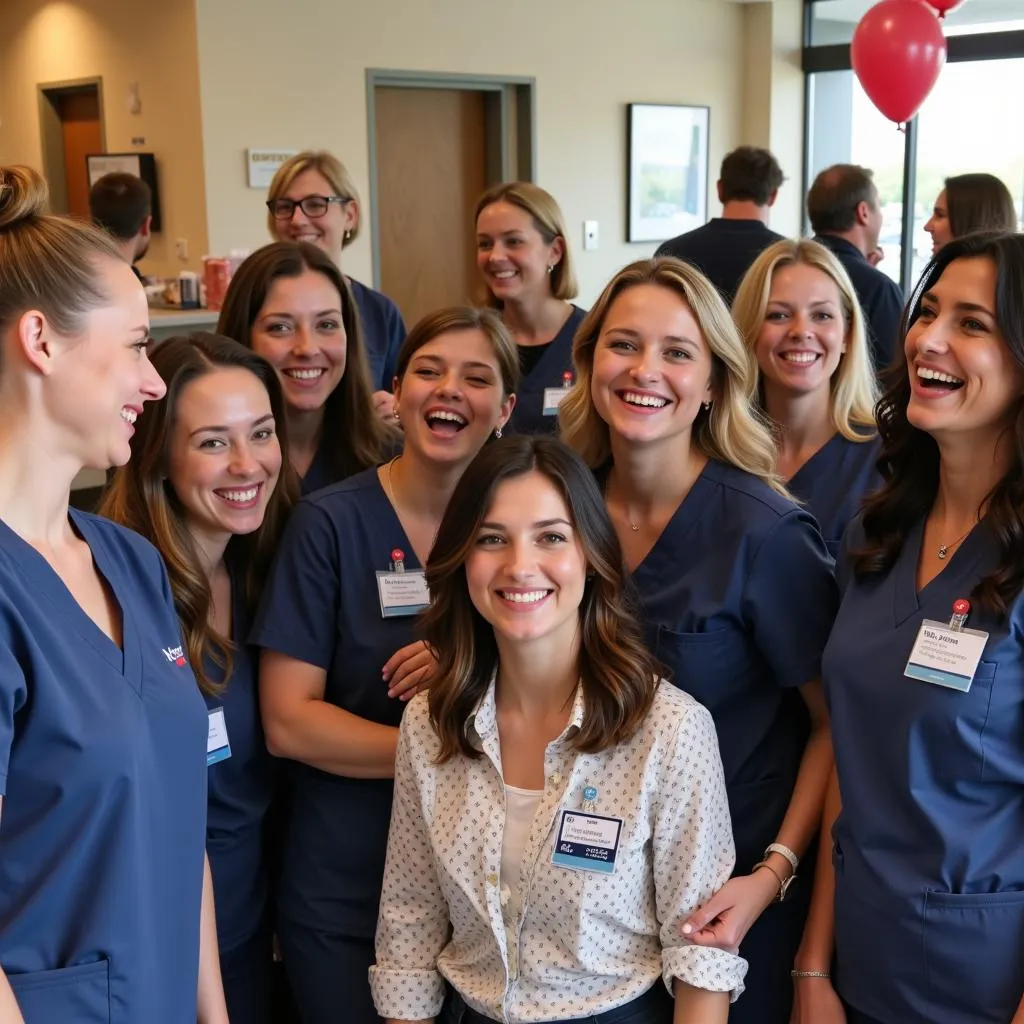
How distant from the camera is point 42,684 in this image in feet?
4.00

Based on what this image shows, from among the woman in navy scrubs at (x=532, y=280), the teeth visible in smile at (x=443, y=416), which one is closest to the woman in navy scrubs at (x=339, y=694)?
the teeth visible in smile at (x=443, y=416)

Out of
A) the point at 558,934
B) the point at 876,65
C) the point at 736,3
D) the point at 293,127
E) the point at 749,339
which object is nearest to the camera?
the point at 558,934

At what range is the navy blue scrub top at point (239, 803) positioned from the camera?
1896 mm

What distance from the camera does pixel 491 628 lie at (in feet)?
5.68

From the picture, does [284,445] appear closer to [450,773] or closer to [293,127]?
[450,773]

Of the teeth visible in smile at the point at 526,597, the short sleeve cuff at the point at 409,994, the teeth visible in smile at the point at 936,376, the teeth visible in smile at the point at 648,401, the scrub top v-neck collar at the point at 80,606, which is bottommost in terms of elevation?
the short sleeve cuff at the point at 409,994

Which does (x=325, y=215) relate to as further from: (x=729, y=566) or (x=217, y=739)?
(x=729, y=566)

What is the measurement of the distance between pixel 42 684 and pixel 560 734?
689 mm

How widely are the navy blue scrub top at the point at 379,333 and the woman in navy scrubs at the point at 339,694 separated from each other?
1.42 metres

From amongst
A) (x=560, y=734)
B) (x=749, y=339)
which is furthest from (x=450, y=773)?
(x=749, y=339)

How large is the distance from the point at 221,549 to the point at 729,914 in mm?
1003

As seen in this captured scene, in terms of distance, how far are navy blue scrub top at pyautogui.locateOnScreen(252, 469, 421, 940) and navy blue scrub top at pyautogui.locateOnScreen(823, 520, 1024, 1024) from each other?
29.4 inches

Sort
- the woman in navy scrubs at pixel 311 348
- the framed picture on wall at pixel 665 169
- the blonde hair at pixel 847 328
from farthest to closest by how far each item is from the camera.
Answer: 1. the framed picture on wall at pixel 665 169
2. the blonde hair at pixel 847 328
3. the woman in navy scrubs at pixel 311 348

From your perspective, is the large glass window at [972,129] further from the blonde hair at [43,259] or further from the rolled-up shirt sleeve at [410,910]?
the blonde hair at [43,259]
